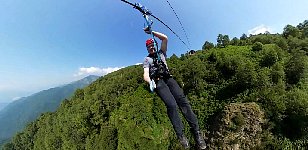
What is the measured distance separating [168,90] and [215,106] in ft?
197

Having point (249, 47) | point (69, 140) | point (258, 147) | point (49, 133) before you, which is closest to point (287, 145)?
point (258, 147)

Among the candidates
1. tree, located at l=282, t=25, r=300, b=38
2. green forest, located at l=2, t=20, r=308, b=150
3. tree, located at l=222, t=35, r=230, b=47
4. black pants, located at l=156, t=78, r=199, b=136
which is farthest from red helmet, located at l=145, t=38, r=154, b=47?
tree, located at l=282, t=25, r=300, b=38

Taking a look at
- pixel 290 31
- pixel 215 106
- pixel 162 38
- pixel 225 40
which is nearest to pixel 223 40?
pixel 225 40

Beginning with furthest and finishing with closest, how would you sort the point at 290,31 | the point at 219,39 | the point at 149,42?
1. the point at 219,39
2. the point at 290,31
3. the point at 149,42

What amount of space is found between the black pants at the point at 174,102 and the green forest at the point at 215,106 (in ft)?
153

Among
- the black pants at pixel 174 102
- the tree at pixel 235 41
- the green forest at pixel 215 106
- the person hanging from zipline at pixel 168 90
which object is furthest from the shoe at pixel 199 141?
the tree at pixel 235 41

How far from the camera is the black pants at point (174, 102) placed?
8781 millimetres

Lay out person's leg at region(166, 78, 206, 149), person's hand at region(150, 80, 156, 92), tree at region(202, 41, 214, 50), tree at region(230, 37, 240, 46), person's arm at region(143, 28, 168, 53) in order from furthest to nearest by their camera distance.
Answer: tree at region(202, 41, 214, 50) → tree at region(230, 37, 240, 46) → person's arm at region(143, 28, 168, 53) → person's leg at region(166, 78, 206, 149) → person's hand at region(150, 80, 156, 92)

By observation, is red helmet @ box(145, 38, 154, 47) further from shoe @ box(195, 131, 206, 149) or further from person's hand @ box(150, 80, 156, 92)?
shoe @ box(195, 131, 206, 149)

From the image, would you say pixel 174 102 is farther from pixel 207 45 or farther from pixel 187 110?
pixel 207 45

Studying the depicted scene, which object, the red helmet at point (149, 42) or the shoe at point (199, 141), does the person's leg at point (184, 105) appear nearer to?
the shoe at point (199, 141)

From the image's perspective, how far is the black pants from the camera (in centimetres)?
878

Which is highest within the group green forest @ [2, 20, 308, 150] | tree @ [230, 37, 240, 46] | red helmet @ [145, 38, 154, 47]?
tree @ [230, 37, 240, 46]

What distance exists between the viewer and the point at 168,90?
888cm
